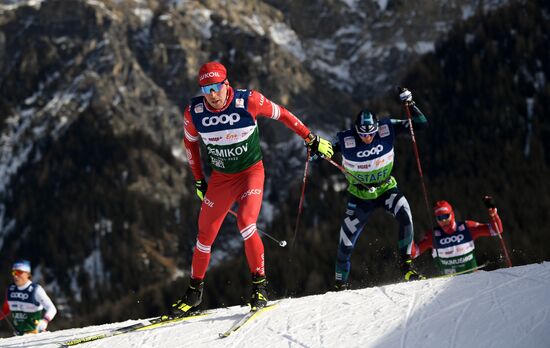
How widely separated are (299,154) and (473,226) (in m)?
183

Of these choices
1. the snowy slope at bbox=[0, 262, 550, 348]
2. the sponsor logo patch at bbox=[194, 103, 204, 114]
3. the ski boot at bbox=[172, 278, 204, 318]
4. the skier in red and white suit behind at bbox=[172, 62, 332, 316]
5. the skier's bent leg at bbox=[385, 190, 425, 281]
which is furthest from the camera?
the skier's bent leg at bbox=[385, 190, 425, 281]

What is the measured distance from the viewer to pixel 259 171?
27.5ft

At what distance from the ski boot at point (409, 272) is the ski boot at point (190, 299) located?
10.1ft

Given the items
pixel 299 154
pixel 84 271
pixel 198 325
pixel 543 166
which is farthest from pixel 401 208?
pixel 299 154

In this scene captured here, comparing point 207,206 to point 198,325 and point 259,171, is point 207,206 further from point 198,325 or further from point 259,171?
point 198,325

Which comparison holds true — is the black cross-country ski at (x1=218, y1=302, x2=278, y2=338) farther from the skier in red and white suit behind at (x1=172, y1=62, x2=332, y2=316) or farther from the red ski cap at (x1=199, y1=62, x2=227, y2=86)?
the red ski cap at (x1=199, y1=62, x2=227, y2=86)

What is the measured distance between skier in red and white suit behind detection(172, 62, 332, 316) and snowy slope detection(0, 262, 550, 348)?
52cm

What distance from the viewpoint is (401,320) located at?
25.9 ft

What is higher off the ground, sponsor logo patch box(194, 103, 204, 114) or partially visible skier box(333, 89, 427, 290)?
sponsor logo patch box(194, 103, 204, 114)

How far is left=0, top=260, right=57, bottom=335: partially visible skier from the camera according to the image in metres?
13.0

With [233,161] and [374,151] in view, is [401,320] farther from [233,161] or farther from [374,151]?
[374,151]

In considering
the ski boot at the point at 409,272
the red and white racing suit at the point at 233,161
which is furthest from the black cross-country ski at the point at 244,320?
the ski boot at the point at 409,272

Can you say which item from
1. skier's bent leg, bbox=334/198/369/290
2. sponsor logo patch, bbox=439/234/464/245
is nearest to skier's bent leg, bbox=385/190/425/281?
skier's bent leg, bbox=334/198/369/290

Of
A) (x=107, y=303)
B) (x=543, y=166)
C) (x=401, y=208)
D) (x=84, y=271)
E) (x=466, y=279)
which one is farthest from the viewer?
(x=84, y=271)
